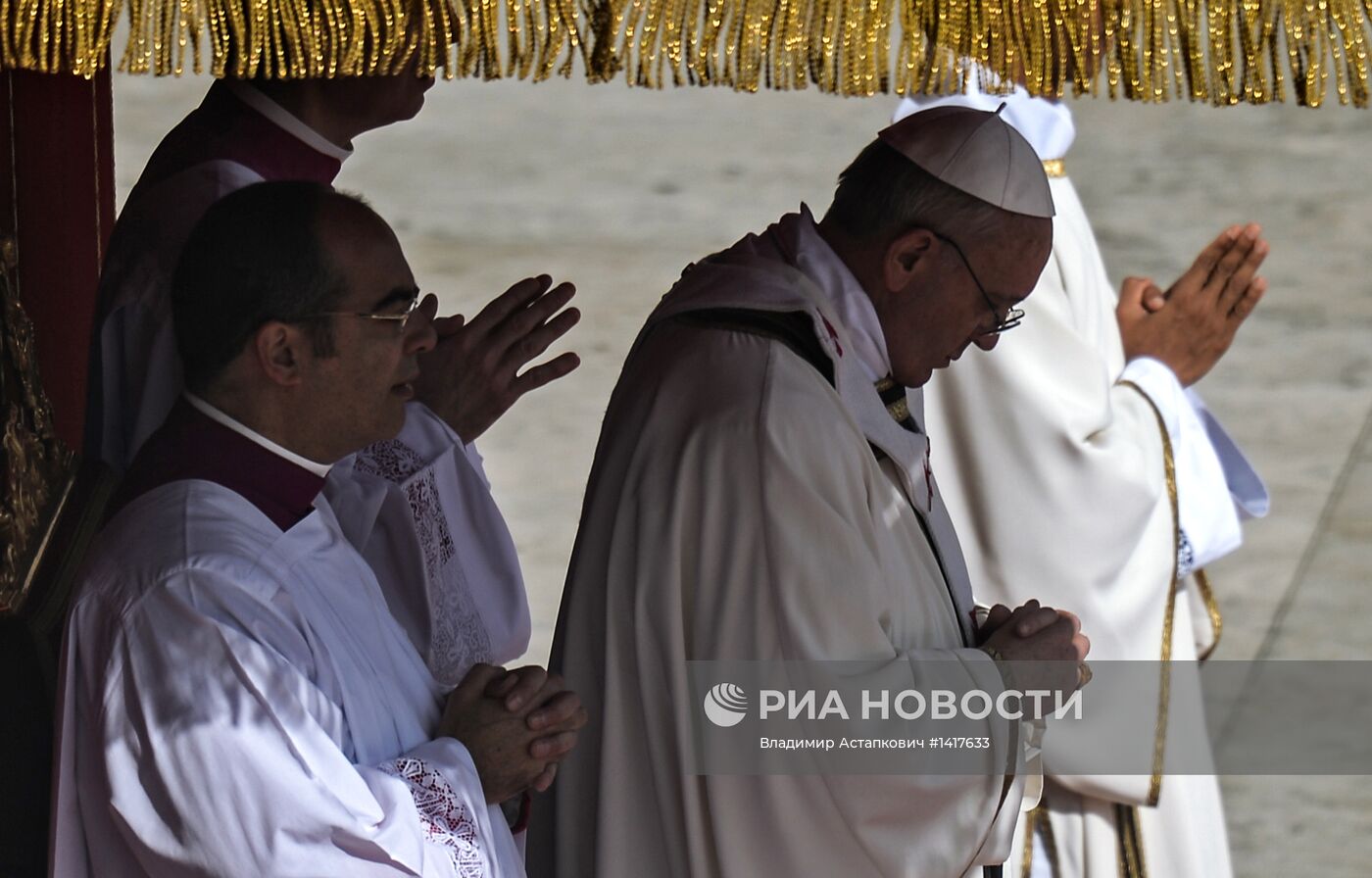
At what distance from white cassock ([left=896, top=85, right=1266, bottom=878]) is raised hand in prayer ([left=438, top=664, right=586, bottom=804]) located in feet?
5.71

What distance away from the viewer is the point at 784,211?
8.40 metres

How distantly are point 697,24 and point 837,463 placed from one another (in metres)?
0.81

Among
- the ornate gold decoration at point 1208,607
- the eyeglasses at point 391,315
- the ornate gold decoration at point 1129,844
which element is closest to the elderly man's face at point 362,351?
the eyeglasses at point 391,315

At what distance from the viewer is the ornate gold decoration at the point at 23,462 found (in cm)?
282

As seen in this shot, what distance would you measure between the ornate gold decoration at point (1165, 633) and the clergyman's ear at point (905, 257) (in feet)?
4.43

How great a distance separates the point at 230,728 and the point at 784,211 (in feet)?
20.5

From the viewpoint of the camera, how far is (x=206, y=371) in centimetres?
Answer: 259

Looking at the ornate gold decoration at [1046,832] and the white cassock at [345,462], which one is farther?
the ornate gold decoration at [1046,832]

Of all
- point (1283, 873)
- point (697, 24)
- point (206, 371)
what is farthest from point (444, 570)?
point (1283, 873)

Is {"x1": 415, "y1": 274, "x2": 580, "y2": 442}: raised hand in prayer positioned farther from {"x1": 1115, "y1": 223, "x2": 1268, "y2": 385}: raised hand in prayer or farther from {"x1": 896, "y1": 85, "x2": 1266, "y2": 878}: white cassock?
{"x1": 1115, "y1": 223, "x2": 1268, "y2": 385}: raised hand in prayer

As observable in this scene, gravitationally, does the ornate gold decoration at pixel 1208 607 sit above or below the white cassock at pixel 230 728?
below

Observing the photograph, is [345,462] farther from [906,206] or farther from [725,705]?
[906,206]

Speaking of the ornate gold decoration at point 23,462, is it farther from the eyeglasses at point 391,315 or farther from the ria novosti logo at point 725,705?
the ria novosti logo at point 725,705

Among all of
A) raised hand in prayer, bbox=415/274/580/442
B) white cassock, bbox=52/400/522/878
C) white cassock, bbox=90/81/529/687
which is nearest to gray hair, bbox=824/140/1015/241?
raised hand in prayer, bbox=415/274/580/442
